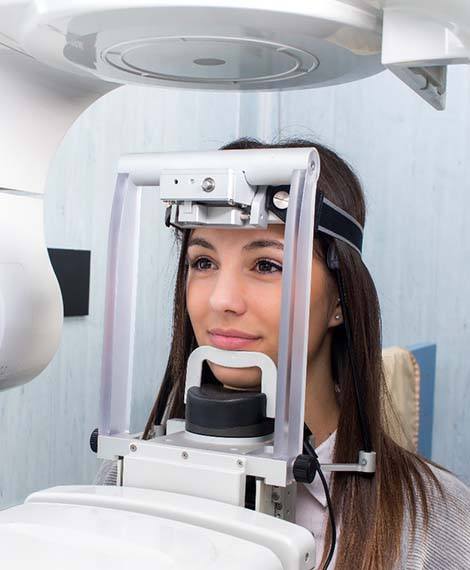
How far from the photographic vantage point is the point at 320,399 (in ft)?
3.75

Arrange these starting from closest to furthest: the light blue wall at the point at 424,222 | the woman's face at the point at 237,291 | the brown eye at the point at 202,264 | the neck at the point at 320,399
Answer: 1. the woman's face at the point at 237,291
2. the brown eye at the point at 202,264
3. the neck at the point at 320,399
4. the light blue wall at the point at 424,222

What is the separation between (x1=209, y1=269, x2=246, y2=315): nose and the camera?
90cm

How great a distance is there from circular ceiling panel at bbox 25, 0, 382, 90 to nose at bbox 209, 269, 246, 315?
10.1 inches

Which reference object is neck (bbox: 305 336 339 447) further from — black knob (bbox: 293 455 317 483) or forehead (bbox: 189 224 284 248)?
black knob (bbox: 293 455 317 483)

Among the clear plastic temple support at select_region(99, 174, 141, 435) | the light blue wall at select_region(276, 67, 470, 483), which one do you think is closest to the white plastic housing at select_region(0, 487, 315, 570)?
the clear plastic temple support at select_region(99, 174, 141, 435)

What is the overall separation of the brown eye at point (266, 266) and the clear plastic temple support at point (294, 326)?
24 centimetres

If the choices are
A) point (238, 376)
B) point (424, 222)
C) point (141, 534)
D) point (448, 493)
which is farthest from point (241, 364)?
point (424, 222)

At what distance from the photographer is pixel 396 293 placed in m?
2.36

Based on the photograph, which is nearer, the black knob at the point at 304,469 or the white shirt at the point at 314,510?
the black knob at the point at 304,469

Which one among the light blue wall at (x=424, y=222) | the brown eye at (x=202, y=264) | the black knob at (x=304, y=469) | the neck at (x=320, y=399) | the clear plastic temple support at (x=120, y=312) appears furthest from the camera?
the light blue wall at (x=424, y=222)

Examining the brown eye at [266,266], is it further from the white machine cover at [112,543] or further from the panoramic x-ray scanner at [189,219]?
the white machine cover at [112,543]

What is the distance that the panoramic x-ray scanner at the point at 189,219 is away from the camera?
0.56 metres

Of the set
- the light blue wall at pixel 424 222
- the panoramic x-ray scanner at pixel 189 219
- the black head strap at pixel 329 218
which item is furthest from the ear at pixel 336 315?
the light blue wall at pixel 424 222

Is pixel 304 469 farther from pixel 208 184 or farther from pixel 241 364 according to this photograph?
pixel 208 184
